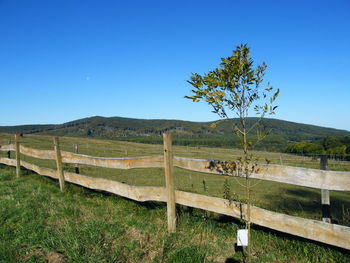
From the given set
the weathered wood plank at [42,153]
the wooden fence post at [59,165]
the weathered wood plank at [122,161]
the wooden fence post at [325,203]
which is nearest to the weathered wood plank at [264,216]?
the wooden fence post at [325,203]

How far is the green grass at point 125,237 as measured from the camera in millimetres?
3689

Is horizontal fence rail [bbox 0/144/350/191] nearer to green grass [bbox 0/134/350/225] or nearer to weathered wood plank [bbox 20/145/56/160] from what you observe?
green grass [bbox 0/134/350/225]

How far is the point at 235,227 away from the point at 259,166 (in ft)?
4.95

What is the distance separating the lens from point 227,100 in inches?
137

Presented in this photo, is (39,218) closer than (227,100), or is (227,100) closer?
(227,100)

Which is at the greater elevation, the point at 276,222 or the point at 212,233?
the point at 276,222

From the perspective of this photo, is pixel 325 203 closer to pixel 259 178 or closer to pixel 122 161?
pixel 259 178

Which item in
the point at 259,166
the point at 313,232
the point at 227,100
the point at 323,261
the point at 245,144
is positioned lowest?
the point at 323,261

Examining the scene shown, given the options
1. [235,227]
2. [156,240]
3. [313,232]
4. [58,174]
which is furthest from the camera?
[58,174]

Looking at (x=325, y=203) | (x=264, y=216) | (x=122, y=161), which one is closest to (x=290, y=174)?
(x=325, y=203)

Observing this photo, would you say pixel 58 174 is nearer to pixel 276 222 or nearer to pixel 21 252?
Result: pixel 21 252

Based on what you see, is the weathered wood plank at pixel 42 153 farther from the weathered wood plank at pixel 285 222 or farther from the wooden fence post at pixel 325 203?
the wooden fence post at pixel 325 203

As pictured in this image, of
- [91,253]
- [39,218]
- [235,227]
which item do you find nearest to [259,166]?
[235,227]

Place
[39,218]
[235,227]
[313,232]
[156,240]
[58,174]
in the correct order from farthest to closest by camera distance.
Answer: [58,174]
[39,218]
[235,227]
[156,240]
[313,232]
